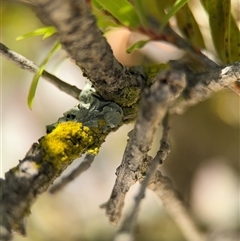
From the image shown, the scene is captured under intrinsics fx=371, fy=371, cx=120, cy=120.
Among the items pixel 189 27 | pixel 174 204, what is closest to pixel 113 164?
pixel 174 204

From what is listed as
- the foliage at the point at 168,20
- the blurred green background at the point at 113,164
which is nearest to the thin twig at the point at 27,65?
the foliage at the point at 168,20

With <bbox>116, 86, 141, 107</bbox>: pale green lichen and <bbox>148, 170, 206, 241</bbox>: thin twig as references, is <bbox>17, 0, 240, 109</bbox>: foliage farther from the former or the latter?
<bbox>148, 170, 206, 241</bbox>: thin twig

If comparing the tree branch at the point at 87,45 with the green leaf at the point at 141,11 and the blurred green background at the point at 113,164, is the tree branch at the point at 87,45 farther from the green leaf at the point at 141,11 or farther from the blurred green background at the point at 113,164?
the blurred green background at the point at 113,164

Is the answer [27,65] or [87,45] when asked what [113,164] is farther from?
[87,45]

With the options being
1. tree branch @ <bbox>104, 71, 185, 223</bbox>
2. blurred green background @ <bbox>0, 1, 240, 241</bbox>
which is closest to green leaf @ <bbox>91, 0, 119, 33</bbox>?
tree branch @ <bbox>104, 71, 185, 223</bbox>

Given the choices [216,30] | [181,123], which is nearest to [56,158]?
[216,30]
